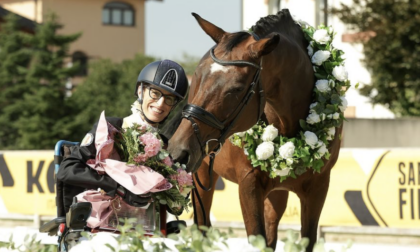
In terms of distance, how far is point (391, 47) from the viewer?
62.9 feet

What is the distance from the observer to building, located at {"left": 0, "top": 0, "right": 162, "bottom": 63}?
156ft

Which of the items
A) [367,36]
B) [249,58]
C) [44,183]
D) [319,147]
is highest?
[367,36]

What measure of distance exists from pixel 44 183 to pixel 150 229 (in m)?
8.87

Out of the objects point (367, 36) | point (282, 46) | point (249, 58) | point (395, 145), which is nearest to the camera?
point (249, 58)

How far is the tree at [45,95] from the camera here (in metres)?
29.0

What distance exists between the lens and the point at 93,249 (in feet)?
10.7

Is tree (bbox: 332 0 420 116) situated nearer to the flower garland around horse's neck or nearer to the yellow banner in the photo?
the yellow banner

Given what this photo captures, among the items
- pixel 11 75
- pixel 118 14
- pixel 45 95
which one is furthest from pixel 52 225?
pixel 118 14

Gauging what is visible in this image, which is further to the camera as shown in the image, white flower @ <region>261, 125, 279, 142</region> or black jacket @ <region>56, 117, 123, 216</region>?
white flower @ <region>261, 125, 279, 142</region>

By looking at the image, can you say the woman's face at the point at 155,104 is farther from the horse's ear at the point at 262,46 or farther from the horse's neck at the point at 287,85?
the horse's neck at the point at 287,85

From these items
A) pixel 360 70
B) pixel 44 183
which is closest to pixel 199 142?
pixel 44 183

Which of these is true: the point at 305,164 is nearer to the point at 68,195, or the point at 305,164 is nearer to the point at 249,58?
the point at 249,58

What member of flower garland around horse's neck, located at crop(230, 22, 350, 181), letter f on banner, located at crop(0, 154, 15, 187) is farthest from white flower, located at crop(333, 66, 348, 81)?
letter f on banner, located at crop(0, 154, 15, 187)

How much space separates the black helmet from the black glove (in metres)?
0.73
